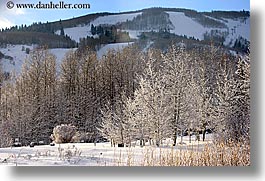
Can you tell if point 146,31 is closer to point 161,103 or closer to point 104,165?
point 161,103

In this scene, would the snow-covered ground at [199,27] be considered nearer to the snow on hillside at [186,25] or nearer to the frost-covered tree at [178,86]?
the snow on hillside at [186,25]

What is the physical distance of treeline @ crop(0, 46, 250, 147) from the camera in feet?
13.7

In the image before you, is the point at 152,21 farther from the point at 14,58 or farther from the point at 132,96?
the point at 14,58

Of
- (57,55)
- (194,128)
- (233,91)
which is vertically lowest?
(194,128)

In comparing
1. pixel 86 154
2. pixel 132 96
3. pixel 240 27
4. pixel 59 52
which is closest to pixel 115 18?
pixel 59 52

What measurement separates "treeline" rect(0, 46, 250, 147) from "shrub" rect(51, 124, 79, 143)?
0.04 meters

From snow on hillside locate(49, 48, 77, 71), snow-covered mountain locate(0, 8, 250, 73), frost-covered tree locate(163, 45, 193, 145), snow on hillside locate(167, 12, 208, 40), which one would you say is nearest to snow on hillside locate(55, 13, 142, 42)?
snow-covered mountain locate(0, 8, 250, 73)

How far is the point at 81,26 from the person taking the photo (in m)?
4.16

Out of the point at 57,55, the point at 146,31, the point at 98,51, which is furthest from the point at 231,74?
the point at 57,55

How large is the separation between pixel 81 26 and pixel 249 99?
133 centimetres

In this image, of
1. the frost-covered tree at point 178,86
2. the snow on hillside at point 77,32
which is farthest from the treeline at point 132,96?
the snow on hillside at point 77,32

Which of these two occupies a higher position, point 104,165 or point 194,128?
point 194,128

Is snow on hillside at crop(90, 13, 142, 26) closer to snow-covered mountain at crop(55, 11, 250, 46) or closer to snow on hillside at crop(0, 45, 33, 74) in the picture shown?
snow-covered mountain at crop(55, 11, 250, 46)

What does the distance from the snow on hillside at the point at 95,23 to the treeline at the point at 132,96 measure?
133 millimetres
